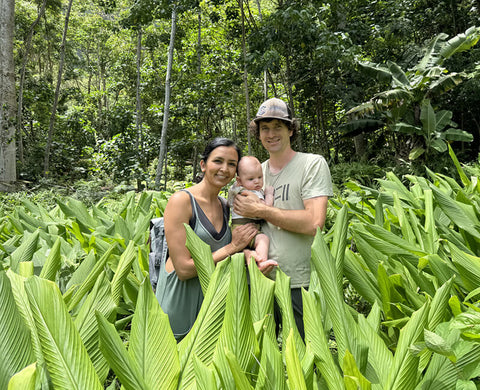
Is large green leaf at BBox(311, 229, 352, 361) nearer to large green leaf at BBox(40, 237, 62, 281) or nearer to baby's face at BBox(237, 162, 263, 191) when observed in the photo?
baby's face at BBox(237, 162, 263, 191)

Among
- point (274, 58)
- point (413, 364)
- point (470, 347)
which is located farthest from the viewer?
point (274, 58)

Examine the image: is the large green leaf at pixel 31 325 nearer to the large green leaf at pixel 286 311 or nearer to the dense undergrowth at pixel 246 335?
the dense undergrowth at pixel 246 335

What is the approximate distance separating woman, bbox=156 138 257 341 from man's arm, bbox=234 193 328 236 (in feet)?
0.26

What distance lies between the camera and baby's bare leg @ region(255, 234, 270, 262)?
1523 mm

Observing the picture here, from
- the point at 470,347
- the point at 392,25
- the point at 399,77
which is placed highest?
the point at 392,25

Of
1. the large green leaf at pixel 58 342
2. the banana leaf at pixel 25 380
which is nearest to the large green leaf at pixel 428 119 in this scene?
the large green leaf at pixel 58 342

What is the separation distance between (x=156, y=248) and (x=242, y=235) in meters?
0.41

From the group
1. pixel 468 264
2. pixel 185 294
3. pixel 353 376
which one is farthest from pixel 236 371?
pixel 468 264

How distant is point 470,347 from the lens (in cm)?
92

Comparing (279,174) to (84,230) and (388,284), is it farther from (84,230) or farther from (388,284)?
(84,230)

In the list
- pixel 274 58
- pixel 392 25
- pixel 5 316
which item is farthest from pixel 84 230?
pixel 392 25

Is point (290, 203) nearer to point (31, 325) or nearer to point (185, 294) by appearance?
point (185, 294)

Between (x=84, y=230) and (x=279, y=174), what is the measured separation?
1.70 meters

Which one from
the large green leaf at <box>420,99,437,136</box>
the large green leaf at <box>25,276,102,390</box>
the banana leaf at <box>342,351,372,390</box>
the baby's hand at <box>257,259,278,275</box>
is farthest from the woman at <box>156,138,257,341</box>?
the large green leaf at <box>420,99,437,136</box>
